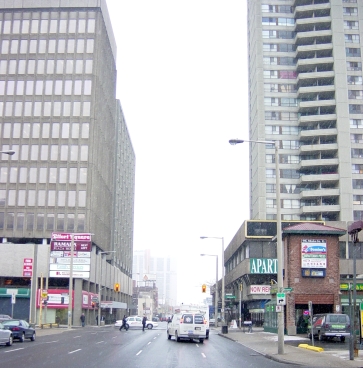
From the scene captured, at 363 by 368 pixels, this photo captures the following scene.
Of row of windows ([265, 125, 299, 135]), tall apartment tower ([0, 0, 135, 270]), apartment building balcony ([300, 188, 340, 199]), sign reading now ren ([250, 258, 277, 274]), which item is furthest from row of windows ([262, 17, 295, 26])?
sign reading now ren ([250, 258, 277, 274])

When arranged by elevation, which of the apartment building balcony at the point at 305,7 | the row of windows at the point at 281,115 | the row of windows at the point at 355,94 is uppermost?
the apartment building balcony at the point at 305,7

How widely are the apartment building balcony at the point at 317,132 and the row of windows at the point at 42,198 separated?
36295mm

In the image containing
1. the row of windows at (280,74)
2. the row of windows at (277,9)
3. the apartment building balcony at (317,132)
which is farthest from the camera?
the row of windows at (277,9)

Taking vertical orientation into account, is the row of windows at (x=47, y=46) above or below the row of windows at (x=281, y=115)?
above

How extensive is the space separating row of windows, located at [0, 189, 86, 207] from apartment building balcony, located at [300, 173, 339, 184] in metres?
34.5

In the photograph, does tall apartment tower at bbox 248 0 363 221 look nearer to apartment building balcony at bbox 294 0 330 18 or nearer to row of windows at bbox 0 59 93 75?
apartment building balcony at bbox 294 0 330 18

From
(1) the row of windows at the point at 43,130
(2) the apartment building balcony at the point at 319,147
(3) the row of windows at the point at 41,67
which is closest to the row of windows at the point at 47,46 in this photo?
(3) the row of windows at the point at 41,67

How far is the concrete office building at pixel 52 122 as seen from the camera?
78.4m

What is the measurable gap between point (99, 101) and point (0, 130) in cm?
1484

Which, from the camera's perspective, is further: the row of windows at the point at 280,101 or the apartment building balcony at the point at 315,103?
the row of windows at the point at 280,101

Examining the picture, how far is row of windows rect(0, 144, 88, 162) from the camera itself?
79.4m

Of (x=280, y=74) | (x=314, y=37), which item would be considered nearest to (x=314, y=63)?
(x=314, y=37)

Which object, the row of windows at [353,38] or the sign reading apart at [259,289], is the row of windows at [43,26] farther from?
the sign reading apart at [259,289]

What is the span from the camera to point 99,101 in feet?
276
